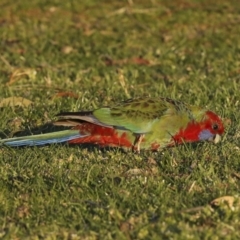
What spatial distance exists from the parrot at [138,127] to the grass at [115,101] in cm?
8

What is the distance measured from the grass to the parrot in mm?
80

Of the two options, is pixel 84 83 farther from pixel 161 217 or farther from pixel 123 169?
pixel 161 217

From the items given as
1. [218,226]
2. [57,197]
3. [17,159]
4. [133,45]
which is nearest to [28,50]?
[133,45]

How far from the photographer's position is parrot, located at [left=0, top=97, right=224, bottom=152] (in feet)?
15.3

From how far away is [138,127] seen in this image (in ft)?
15.2

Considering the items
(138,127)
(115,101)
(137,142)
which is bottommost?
(115,101)

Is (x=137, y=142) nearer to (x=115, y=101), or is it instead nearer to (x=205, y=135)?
(x=205, y=135)

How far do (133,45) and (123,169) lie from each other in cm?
358

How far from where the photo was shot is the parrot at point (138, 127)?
4.66 m

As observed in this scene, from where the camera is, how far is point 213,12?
9.21 metres

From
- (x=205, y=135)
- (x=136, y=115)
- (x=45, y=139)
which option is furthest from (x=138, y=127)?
(x=45, y=139)

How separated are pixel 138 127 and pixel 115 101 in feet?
4.75

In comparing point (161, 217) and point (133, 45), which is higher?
point (161, 217)

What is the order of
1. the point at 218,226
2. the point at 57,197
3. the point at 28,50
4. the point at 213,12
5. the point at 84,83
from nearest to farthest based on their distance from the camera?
the point at 218,226, the point at 57,197, the point at 84,83, the point at 28,50, the point at 213,12
